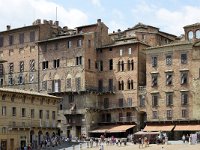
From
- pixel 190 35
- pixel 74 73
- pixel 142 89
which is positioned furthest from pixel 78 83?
pixel 190 35

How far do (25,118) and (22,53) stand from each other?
19.6 metres

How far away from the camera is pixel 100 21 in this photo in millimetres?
83562

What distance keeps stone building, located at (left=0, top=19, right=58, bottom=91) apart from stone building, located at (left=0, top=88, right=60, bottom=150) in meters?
11.6

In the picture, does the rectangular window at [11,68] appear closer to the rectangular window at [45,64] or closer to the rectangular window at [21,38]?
the rectangular window at [21,38]

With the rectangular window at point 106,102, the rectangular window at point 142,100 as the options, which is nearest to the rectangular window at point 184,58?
the rectangular window at point 142,100

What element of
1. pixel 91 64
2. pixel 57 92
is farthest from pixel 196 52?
pixel 57 92

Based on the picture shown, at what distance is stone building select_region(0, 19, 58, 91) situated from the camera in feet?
280

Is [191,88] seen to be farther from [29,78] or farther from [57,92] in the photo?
[29,78]

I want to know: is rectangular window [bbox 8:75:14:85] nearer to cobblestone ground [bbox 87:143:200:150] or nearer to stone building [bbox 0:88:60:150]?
stone building [bbox 0:88:60:150]

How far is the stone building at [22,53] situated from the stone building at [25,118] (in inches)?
459

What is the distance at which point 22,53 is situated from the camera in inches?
3415

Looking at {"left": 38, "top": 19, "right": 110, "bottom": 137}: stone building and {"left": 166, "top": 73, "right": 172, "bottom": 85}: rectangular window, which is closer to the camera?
{"left": 166, "top": 73, "right": 172, "bottom": 85}: rectangular window

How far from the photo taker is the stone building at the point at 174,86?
7188cm

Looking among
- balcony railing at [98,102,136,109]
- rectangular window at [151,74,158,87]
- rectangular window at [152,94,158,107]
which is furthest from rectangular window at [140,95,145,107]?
rectangular window at [151,74,158,87]
